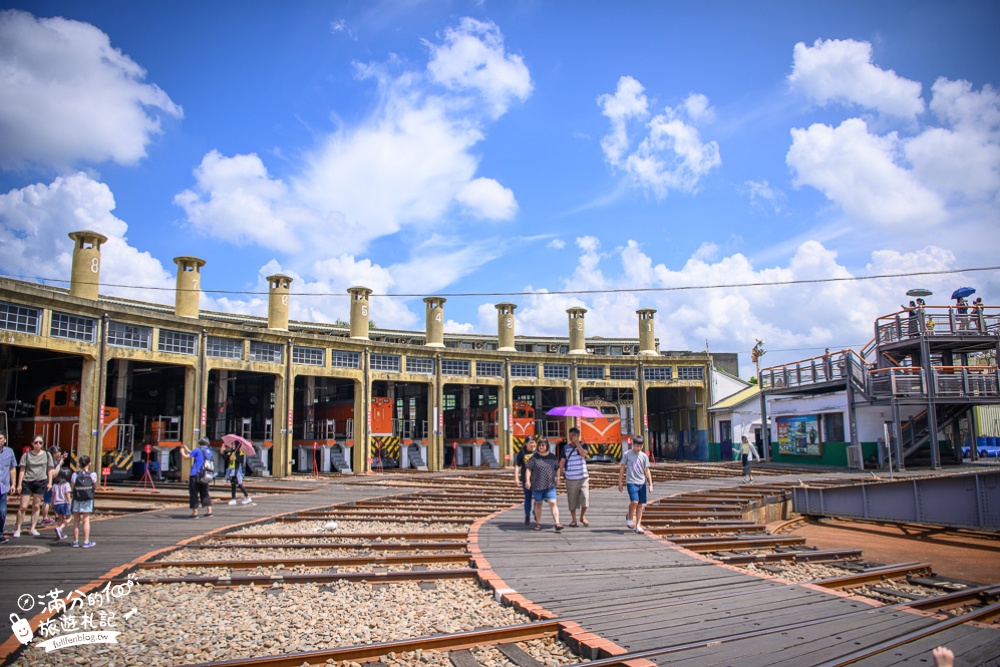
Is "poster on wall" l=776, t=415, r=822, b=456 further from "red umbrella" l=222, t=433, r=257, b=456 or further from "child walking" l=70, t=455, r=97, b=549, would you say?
"child walking" l=70, t=455, r=97, b=549

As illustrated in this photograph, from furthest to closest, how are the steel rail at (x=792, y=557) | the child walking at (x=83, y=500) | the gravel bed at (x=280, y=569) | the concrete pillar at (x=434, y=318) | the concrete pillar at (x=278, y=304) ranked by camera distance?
the concrete pillar at (x=434, y=318), the concrete pillar at (x=278, y=304), the child walking at (x=83, y=500), the steel rail at (x=792, y=557), the gravel bed at (x=280, y=569)

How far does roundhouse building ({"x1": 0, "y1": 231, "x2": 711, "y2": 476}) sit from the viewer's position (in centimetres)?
2081

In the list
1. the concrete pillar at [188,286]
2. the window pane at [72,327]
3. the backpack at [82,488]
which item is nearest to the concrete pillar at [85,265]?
the window pane at [72,327]

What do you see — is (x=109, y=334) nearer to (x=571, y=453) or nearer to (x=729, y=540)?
(x=571, y=453)

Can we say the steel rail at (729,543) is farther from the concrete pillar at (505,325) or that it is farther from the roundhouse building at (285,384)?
the concrete pillar at (505,325)

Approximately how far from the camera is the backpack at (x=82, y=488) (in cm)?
958

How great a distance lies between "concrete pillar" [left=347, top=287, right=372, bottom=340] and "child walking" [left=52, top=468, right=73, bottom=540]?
66.9 ft

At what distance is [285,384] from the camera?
1071 inches

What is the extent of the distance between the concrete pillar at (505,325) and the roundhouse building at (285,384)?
0.06 metres

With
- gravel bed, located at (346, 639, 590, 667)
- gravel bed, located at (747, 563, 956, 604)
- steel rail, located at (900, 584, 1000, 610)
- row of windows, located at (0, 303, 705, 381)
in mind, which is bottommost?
gravel bed, located at (747, 563, 956, 604)

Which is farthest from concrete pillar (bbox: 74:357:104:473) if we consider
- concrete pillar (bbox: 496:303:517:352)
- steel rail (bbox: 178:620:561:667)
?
concrete pillar (bbox: 496:303:517:352)

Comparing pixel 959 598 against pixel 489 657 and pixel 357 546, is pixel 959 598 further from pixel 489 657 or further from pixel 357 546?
pixel 357 546

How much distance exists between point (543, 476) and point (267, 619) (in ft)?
18.2

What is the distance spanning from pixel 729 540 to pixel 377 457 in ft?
71.7
